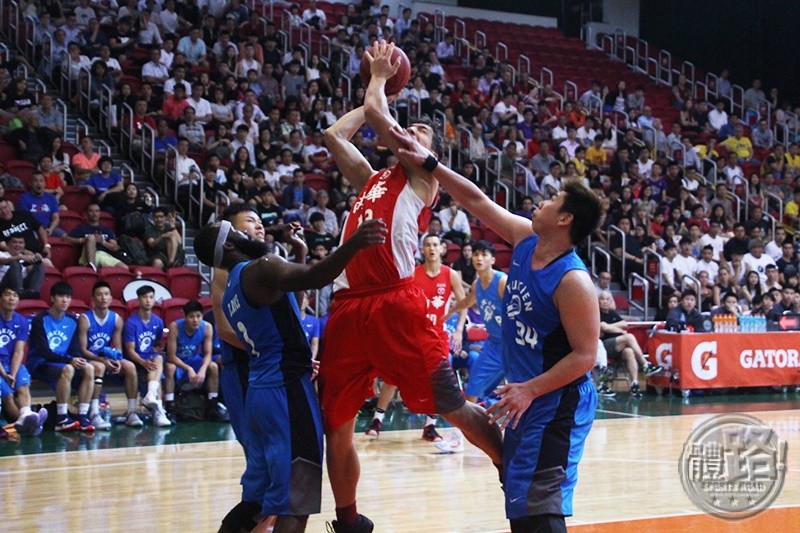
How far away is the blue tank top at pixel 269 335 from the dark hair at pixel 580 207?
128 cm

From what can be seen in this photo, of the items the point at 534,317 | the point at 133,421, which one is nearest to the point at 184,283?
the point at 133,421

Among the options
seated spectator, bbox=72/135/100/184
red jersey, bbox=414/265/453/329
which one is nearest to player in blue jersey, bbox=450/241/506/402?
red jersey, bbox=414/265/453/329

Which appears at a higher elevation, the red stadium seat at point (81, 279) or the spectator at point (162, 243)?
the spectator at point (162, 243)

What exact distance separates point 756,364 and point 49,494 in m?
9.65

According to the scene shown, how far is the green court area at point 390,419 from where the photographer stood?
890 centimetres

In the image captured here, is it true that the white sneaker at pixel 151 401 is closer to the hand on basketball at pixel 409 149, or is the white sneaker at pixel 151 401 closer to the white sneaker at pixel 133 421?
the white sneaker at pixel 133 421

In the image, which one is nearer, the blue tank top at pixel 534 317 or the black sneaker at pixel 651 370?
the blue tank top at pixel 534 317

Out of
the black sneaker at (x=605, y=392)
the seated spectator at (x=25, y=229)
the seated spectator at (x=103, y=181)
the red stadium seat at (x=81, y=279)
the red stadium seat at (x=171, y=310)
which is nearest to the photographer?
the seated spectator at (x=25, y=229)

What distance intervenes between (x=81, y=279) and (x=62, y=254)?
614 mm

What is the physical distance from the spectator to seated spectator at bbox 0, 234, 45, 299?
1450mm

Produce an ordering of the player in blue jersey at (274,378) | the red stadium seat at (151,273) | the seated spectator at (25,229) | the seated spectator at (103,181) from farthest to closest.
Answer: the seated spectator at (103,181) < the red stadium seat at (151,273) < the seated spectator at (25,229) < the player in blue jersey at (274,378)

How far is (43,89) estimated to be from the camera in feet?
48.8

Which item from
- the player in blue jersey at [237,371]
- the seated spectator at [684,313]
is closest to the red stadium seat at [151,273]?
the seated spectator at [684,313]

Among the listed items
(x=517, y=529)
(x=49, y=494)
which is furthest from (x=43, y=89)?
(x=517, y=529)
